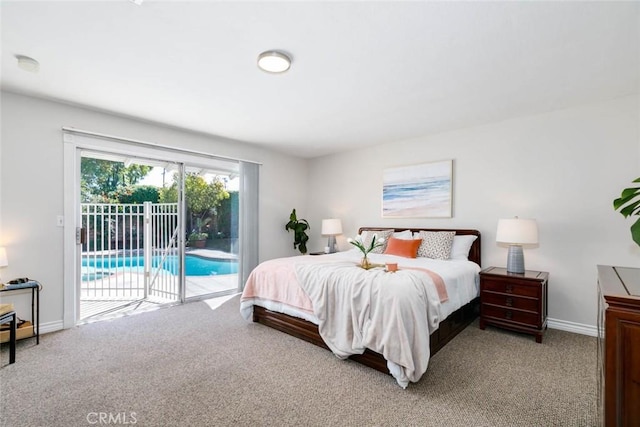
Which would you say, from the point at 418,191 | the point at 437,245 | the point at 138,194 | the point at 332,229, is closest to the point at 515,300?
the point at 437,245

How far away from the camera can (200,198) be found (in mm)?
4453

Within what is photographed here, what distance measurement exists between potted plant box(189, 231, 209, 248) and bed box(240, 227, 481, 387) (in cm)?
159

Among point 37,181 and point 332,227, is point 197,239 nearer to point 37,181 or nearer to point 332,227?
point 37,181

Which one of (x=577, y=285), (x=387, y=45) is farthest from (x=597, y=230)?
(x=387, y=45)

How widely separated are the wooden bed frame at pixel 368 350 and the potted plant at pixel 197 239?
1.69 m

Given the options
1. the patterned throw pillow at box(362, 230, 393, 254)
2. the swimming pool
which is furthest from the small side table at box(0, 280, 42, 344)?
the patterned throw pillow at box(362, 230, 393, 254)

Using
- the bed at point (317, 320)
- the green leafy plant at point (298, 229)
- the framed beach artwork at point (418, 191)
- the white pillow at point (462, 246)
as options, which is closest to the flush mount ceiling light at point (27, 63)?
the bed at point (317, 320)

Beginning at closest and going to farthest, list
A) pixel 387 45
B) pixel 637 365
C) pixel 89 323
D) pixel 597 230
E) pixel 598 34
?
pixel 637 365 < pixel 598 34 < pixel 387 45 < pixel 597 230 < pixel 89 323

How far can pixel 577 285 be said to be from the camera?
309cm

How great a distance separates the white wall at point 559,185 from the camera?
9.50 feet

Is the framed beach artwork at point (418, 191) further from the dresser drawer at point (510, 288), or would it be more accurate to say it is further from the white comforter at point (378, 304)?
the dresser drawer at point (510, 288)

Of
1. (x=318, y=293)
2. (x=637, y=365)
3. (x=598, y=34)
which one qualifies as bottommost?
(x=318, y=293)

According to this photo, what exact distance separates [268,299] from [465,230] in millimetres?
2691

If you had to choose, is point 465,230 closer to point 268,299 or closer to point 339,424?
point 268,299
